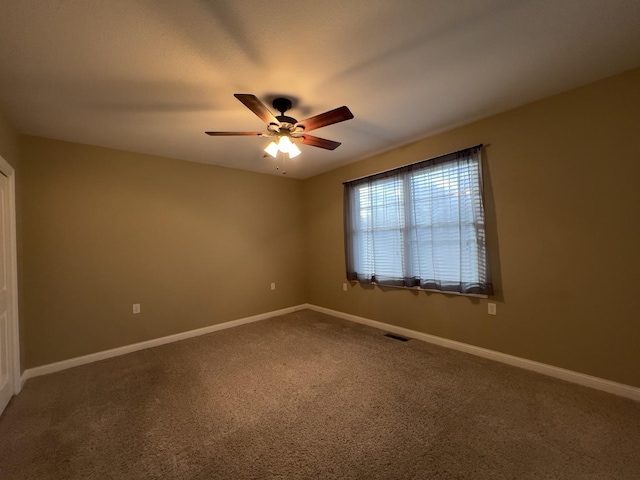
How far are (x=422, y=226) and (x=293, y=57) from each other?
2.29 meters

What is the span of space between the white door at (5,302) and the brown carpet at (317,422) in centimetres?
20

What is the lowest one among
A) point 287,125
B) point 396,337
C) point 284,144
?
point 396,337

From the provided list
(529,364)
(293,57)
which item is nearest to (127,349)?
(293,57)

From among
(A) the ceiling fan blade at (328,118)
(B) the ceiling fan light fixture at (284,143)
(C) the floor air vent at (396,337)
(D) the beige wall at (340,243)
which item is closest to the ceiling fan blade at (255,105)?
(B) the ceiling fan light fixture at (284,143)

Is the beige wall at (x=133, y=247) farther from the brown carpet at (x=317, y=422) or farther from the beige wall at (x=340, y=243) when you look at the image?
the brown carpet at (x=317, y=422)

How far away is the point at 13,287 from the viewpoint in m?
2.38

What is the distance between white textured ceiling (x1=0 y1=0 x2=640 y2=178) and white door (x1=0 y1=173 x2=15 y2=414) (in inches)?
31.0

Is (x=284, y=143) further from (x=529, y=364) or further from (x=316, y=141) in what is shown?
(x=529, y=364)

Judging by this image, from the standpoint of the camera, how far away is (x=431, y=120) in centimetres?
280

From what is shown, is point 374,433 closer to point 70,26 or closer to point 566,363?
point 566,363

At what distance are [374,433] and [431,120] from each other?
281 centimetres

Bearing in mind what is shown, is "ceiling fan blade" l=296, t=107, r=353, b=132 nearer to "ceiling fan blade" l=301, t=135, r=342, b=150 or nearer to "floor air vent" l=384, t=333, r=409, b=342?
"ceiling fan blade" l=301, t=135, r=342, b=150

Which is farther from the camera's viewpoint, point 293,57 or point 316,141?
point 316,141

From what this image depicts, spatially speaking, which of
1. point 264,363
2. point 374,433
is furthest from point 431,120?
point 264,363
